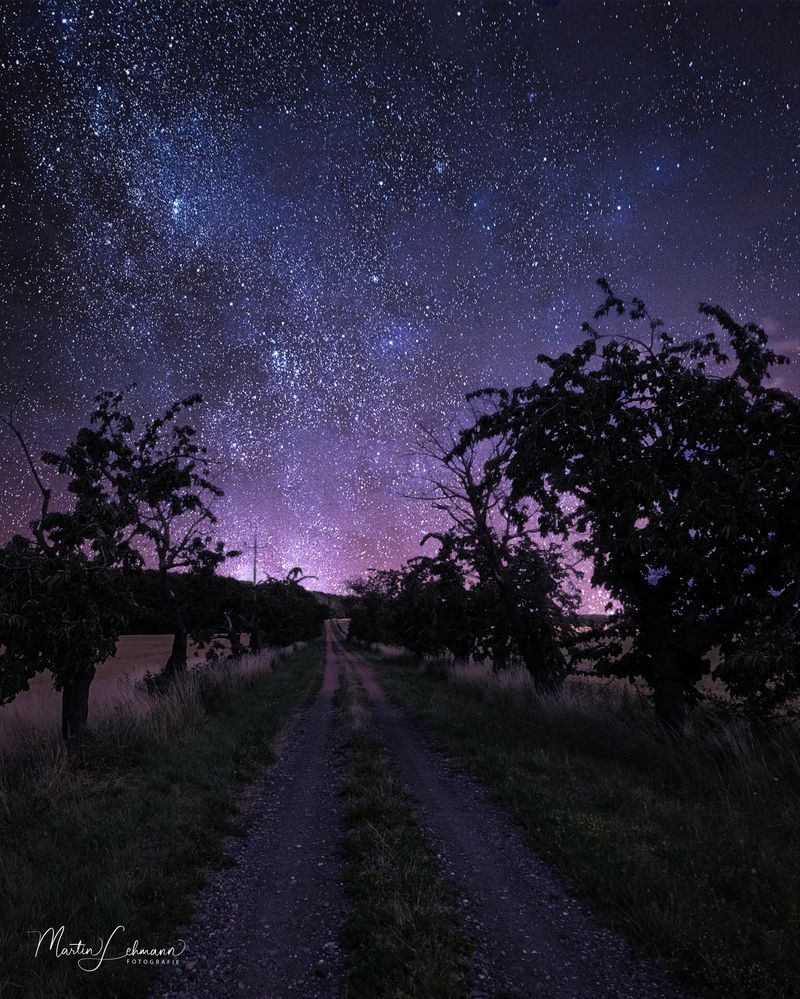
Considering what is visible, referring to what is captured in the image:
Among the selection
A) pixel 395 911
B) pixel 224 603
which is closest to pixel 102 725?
pixel 395 911

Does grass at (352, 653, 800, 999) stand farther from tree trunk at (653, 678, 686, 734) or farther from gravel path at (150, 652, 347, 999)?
gravel path at (150, 652, 347, 999)

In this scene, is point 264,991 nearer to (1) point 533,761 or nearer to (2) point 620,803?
(2) point 620,803

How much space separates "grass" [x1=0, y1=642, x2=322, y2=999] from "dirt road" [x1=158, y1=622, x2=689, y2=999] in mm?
401

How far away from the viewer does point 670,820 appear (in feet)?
19.3

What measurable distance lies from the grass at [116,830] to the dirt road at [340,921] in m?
0.40

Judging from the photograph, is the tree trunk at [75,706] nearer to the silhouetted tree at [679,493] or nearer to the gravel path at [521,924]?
the gravel path at [521,924]

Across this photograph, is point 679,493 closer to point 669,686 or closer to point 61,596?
point 669,686

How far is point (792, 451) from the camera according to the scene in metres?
7.32

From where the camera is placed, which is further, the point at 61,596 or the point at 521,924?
the point at 61,596

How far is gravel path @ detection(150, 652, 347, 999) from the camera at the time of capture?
355cm

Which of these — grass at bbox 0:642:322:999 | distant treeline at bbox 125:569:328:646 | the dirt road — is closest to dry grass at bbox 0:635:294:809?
grass at bbox 0:642:322:999

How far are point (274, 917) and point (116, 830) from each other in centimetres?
280

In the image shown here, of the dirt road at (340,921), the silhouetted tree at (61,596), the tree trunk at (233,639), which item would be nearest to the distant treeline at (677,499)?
the dirt road at (340,921)

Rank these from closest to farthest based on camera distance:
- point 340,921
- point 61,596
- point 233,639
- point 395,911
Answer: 1. point 395,911
2. point 340,921
3. point 61,596
4. point 233,639
